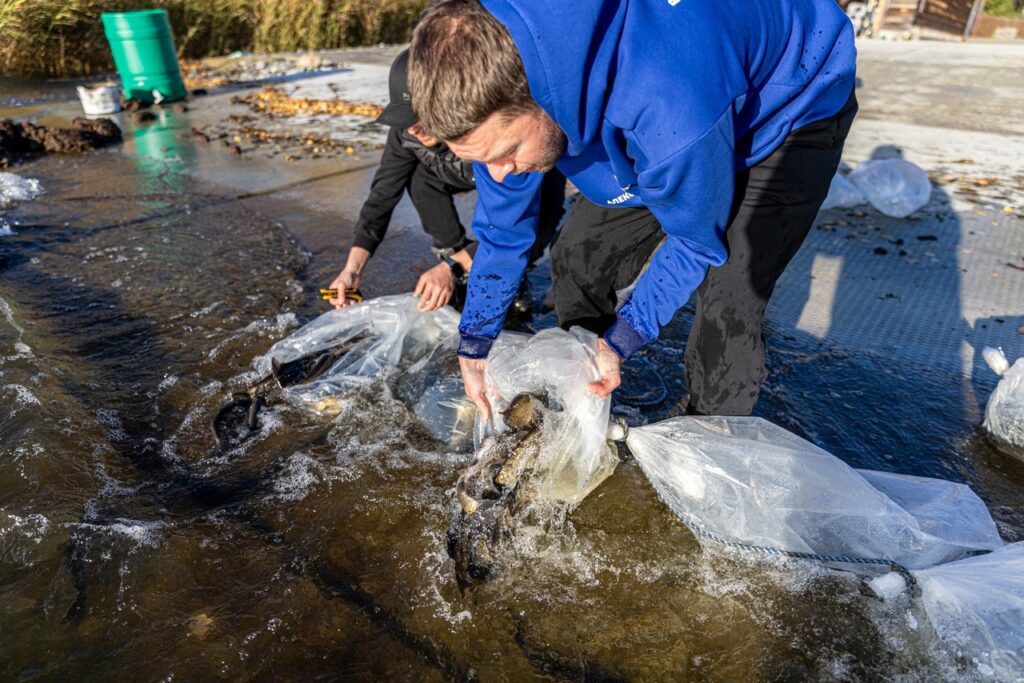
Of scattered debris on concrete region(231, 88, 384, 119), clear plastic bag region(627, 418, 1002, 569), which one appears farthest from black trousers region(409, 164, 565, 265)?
scattered debris on concrete region(231, 88, 384, 119)

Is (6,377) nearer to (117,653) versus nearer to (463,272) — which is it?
(117,653)

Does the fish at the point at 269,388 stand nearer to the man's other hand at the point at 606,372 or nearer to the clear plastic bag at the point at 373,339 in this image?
the clear plastic bag at the point at 373,339

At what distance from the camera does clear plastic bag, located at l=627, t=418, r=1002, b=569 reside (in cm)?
163

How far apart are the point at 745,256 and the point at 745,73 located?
520 millimetres

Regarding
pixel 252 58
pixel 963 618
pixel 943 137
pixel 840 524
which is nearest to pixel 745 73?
pixel 840 524

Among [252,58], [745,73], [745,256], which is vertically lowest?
[252,58]

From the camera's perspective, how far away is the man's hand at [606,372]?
173cm

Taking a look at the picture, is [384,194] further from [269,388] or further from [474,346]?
[474,346]

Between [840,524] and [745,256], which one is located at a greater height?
[745,256]

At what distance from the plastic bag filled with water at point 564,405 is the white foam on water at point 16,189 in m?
4.14

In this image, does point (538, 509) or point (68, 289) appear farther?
point (68, 289)

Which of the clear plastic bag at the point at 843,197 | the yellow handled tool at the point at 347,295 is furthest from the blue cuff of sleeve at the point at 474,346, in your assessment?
the clear plastic bag at the point at 843,197

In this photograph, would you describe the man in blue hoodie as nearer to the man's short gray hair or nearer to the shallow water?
the man's short gray hair

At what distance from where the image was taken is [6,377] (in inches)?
96.4
